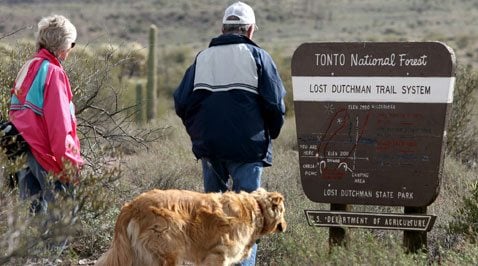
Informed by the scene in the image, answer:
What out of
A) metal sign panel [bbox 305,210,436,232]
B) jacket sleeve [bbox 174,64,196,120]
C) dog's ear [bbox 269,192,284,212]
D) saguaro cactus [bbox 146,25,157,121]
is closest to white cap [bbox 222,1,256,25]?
jacket sleeve [bbox 174,64,196,120]

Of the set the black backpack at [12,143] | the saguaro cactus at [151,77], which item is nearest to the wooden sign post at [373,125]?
the black backpack at [12,143]

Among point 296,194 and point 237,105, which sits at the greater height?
point 237,105

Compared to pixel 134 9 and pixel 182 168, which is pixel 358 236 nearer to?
pixel 182 168

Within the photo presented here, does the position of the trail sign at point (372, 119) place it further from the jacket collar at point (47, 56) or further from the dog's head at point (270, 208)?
the jacket collar at point (47, 56)

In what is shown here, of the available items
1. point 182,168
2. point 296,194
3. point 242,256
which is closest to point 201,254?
point 242,256

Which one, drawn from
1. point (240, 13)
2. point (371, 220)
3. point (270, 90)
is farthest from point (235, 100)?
point (371, 220)

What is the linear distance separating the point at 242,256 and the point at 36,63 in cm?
192

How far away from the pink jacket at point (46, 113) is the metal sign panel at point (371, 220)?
2180 mm

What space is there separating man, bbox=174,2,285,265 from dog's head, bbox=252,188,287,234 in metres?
0.34

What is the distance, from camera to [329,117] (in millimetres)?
8039

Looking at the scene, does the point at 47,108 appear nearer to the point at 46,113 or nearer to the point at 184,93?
the point at 46,113

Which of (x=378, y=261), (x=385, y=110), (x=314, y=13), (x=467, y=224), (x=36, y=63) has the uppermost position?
(x=36, y=63)

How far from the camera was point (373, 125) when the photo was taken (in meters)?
7.90

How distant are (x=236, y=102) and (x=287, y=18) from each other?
175 feet
